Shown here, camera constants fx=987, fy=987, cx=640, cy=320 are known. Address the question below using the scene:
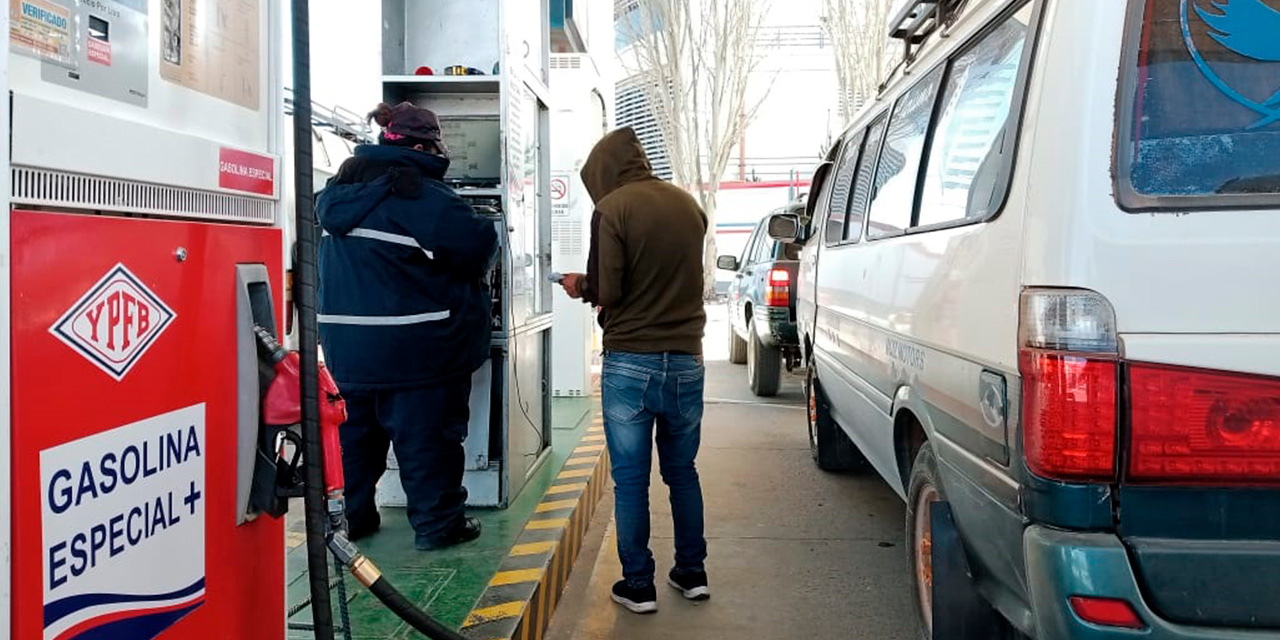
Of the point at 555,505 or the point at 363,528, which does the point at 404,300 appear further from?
the point at 555,505

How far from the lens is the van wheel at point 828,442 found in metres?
5.85

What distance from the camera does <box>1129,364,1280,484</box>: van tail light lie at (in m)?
1.90

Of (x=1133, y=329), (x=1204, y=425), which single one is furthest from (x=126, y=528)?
(x=1204, y=425)

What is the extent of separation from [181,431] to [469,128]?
11.3ft

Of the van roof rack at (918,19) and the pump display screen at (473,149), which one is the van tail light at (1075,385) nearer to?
the van roof rack at (918,19)

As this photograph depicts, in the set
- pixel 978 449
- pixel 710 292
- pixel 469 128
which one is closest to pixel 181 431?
pixel 978 449

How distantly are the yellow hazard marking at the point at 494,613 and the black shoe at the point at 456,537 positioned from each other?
740mm

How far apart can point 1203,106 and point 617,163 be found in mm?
2253

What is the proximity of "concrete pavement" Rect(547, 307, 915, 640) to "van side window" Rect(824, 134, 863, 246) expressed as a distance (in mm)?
1552

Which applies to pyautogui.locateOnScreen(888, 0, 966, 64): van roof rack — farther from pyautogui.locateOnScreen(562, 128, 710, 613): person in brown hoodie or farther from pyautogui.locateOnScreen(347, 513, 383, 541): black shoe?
pyautogui.locateOnScreen(347, 513, 383, 541): black shoe

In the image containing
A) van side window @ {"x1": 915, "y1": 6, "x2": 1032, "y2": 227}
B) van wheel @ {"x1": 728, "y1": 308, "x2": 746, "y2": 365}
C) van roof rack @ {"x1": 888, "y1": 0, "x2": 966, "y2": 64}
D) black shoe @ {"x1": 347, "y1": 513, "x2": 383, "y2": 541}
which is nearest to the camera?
van side window @ {"x1": 915, "y1": 6, "x2": 1032, "y2": 227}

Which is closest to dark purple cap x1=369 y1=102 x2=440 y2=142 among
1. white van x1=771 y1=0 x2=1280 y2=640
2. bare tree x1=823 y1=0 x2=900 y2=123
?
white van x1=771 y1=0 x2=1280 y2=640

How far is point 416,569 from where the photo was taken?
3967 mm

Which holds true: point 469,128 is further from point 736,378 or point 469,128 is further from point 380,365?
point 736,378
